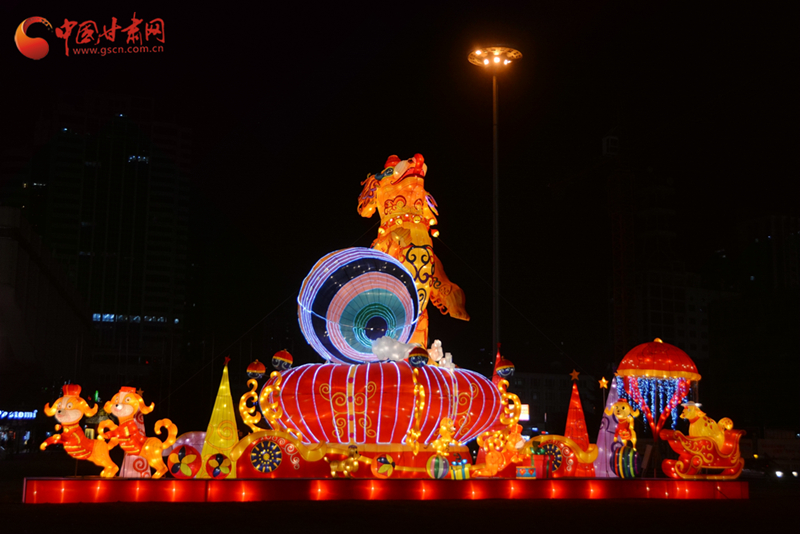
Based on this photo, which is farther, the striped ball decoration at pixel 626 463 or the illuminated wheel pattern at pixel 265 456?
the striped ball decoration at pixel 626 463

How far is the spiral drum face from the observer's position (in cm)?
1436

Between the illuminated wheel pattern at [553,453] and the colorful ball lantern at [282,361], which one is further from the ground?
the colorful ball lantern at [282,361]

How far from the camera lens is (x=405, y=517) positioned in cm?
1167

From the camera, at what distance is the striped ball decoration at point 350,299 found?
15.4 metres

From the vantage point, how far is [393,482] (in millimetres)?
14008

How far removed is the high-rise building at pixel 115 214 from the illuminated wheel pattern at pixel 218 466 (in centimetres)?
6141

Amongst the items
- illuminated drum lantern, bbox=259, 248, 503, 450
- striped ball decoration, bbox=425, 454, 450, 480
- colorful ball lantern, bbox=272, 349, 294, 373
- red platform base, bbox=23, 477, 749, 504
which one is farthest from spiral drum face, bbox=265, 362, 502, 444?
red platform base, bbox=23, 477, 749, 504

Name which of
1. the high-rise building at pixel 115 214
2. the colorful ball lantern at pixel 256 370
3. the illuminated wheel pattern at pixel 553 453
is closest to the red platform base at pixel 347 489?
the illuminated wheel pattern at pixel 553 453

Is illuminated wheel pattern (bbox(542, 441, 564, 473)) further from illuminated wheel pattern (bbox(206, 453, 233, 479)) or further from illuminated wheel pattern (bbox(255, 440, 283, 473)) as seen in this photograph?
illuminated wheel pattern (bbox(206, 453, 233, 479))

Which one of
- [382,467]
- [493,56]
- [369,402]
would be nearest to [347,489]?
[382,467]

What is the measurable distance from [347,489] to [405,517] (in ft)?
7.81

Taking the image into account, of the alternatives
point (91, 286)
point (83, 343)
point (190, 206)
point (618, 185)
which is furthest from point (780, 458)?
point (91, 286)

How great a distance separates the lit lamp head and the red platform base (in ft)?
34.4

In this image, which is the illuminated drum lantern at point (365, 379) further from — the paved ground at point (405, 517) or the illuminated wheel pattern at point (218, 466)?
the paved ground at point (405, 517)
